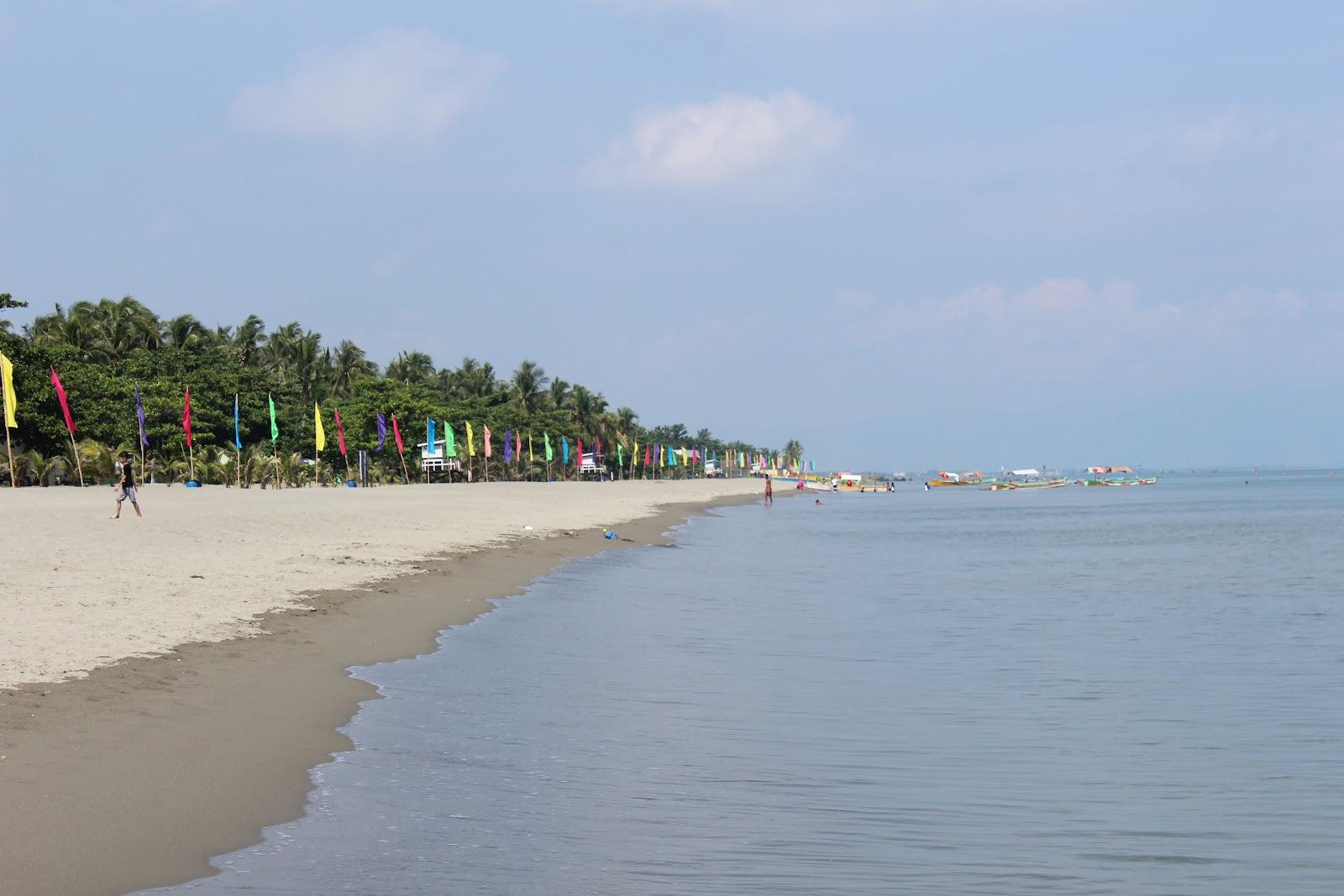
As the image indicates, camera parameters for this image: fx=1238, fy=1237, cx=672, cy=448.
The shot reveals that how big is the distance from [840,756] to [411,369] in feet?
430

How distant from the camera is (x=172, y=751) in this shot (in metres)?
8.93

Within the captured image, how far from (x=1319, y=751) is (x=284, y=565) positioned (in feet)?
54.8

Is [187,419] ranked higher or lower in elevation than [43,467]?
higher

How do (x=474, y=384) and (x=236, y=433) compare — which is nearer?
(x=236, y=433)

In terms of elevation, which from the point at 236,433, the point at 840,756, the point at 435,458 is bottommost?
the point at 840,756

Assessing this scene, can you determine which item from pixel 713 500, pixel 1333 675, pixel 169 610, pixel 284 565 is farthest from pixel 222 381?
pixel 1333 675

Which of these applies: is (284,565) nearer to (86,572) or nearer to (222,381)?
(86,572)

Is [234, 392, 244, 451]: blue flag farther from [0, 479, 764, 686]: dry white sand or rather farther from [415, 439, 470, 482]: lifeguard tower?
[0, 479, 764, 686]: dry white sand

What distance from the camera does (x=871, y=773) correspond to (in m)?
9.55

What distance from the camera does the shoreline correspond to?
265 inches

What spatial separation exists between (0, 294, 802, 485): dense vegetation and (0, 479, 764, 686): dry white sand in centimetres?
2037

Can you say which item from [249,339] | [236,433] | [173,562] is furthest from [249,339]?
[173,562]

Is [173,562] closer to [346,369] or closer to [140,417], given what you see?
[140,417]

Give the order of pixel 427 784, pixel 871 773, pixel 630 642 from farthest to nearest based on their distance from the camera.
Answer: pixel 630 642 < pixel 871 773 < pixel 427 784
